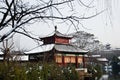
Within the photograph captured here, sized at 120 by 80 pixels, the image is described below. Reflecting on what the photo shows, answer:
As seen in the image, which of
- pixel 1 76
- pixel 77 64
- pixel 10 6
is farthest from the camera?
pixel 77 64

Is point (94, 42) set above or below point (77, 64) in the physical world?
above

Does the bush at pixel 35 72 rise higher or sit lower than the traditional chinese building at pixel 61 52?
lower

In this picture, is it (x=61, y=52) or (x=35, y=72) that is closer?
(x=35, y=72)

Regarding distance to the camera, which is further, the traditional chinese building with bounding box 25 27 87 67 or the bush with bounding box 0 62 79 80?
the traditional chinese building with bounding box 25 27 87 67

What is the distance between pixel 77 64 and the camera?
108 ft

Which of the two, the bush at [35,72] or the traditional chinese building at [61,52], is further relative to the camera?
the traditional chinese building at [61,52]

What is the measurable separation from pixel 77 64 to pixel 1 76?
21112 mm

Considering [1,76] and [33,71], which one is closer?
[1,76]

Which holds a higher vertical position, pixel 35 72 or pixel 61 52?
pixel 61 52

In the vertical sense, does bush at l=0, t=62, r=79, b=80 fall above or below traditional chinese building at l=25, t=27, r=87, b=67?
below

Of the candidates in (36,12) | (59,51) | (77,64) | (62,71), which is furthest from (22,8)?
(77,64)

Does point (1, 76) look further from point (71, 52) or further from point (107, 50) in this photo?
point (107, 50)

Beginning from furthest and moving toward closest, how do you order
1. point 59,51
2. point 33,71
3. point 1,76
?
point 59,51
point 33,71
point 1,76

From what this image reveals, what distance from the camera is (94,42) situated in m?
55.5
